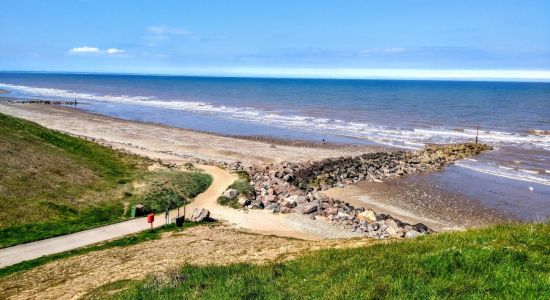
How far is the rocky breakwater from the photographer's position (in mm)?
28906

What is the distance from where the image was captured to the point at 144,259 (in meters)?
20.8

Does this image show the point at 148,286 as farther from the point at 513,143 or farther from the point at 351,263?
the point at 513,143

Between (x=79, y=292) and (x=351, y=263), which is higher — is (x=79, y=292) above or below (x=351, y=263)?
below

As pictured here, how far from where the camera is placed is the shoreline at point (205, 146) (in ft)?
165

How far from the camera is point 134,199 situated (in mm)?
32969

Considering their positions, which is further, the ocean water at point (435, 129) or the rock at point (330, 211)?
the ocean water at point (435, 129)

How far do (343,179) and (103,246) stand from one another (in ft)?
81.2

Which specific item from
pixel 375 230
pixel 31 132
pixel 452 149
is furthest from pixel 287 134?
pixel 375 230

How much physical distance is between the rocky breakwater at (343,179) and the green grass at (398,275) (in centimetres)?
1116

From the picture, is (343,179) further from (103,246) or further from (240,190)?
(103,246)

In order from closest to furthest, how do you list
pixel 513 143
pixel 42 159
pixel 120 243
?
pixel 120 243 → pixel 42 159 → pixel 513 143

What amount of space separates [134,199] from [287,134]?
4167 centimetres

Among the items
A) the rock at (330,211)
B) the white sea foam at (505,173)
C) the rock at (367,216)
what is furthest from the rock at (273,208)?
the white sea foam at (505,173)

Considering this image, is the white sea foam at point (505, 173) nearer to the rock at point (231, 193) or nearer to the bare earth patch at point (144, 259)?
the rock at point (231, 193)
